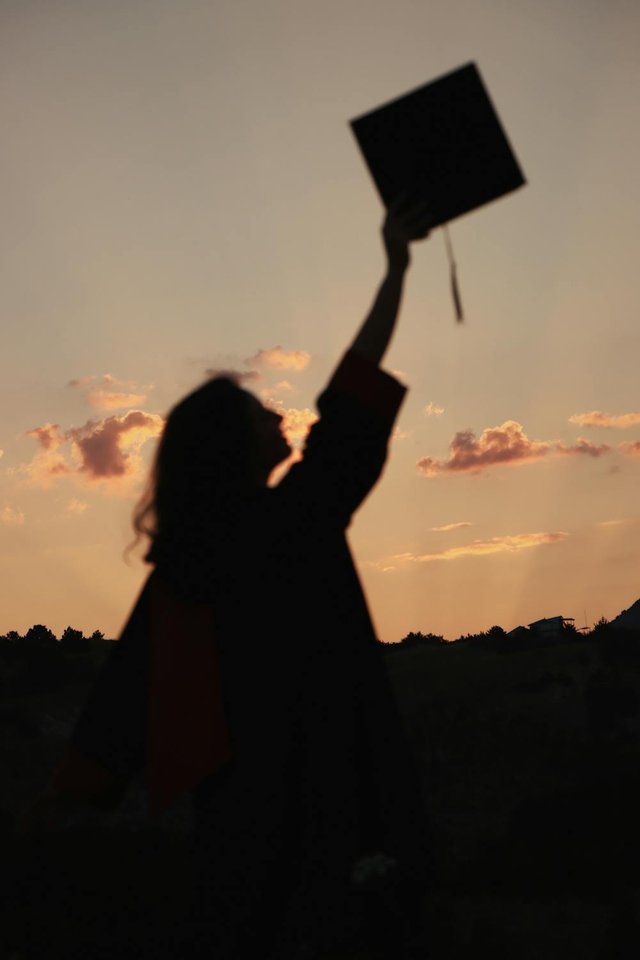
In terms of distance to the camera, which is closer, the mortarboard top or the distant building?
the mortarboard top

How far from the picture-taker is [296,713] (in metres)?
3.05

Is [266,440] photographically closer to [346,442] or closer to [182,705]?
Result: [346,442]

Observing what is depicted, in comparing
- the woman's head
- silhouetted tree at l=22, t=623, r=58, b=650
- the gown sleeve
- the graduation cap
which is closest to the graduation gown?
the gown sleeve

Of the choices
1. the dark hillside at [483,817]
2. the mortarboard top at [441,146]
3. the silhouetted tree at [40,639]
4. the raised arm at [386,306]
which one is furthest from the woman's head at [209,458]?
the silhouetted tree at [40,639]

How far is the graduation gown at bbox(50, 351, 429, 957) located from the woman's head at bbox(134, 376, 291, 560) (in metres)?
0.11

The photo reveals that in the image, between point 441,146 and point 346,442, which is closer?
point 346,442

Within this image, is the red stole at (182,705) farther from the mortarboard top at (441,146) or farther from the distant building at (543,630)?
the distant building at (543,630)

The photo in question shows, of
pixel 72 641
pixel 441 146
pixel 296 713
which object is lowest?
pixel 296 713

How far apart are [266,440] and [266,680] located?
682mm

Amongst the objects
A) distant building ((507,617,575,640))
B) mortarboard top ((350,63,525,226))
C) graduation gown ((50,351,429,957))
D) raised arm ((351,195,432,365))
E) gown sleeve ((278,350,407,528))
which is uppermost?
distant building ((507,617,575,640))

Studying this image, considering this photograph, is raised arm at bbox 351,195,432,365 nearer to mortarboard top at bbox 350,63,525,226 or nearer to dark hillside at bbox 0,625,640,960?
mortarboard top at bbox 350,63,525,226

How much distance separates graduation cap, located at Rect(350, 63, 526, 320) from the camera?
348 cm

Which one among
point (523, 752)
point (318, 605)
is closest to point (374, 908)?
point (318, 605)

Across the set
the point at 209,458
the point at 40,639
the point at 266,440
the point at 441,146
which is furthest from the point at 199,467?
the point at 40,639
